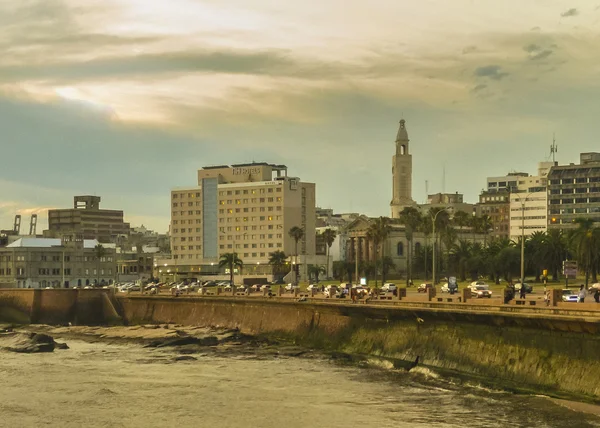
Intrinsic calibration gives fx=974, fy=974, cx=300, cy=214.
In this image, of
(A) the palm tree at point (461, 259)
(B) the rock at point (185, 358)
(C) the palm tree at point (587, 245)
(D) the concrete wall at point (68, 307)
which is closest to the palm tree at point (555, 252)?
(C) the palm tree at point (587, 245)

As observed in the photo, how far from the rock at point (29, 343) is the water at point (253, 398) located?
12168 mm

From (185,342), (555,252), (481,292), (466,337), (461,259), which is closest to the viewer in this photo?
(466,337)

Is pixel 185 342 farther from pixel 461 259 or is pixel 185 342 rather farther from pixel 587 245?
pixel 461 259

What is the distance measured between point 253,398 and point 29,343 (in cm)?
4316

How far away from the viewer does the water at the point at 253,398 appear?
2140 inches

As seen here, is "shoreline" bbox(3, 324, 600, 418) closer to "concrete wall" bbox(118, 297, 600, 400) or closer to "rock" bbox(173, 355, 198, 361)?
"concrete wall" bbox(118, 297, 600, 400)

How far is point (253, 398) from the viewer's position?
208 ft

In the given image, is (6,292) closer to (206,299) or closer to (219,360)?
(206,299)

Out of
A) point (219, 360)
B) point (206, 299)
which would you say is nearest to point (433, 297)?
point (219, 360)

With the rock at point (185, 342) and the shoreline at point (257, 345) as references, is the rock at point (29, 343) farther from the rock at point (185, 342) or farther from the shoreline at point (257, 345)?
the shoreline at point (257, 345)

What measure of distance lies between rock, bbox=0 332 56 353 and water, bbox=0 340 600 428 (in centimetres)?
1217

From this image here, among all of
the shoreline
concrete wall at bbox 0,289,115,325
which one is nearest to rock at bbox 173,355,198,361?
the shoreline

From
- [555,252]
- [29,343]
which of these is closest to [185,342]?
[29,343]

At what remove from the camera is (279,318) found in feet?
343
